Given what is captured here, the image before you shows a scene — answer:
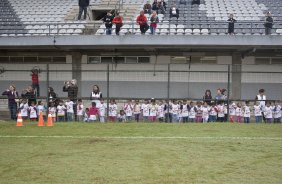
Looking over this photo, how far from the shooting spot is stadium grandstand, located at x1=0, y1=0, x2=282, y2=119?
23.1 metres

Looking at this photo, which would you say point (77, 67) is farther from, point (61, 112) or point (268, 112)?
point (268, 112)

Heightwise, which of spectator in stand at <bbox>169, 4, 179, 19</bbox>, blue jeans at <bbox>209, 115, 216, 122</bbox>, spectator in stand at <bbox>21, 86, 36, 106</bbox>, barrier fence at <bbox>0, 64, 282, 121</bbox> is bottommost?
blue jeans at <bbox>209, 115, 216, 122</bbox>

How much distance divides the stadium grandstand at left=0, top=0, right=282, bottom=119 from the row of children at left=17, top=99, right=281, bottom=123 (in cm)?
229

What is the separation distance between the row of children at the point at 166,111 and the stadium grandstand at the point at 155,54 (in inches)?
90.2

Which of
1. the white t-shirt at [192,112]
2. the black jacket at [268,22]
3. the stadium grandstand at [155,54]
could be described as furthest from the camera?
the stadium grandstand at [155,54]

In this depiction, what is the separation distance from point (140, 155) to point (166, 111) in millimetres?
10126

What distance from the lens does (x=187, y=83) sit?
78.8 feet

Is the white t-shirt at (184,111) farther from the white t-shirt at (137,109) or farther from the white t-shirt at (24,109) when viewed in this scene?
the white t-shirt at (24,109)

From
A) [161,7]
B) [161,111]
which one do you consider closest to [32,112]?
[161,111]

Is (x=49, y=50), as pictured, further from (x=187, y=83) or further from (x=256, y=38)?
(x=256, y=38)

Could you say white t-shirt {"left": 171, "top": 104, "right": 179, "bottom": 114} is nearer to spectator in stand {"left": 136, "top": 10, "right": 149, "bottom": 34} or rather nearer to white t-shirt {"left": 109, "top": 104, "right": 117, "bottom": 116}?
white t-shirt {"left": 109, "top": 104, "right": 117, "bottom": 116}

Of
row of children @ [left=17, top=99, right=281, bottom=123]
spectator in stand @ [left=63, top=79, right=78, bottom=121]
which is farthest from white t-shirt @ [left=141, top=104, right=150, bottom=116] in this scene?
spectator in stand @ [left=63, top=79, right=78, bottom=121]

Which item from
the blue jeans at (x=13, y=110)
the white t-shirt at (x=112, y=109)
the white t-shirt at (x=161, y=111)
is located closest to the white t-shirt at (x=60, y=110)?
the white t-shirt at (x=112, y=109)

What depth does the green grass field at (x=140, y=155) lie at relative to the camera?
27.5 feet
